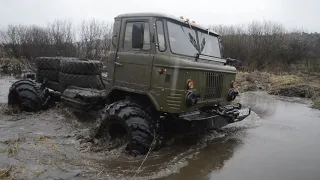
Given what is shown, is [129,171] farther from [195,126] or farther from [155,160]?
[195,126]

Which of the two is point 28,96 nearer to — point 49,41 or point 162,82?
point 162,82

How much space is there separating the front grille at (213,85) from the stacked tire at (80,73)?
3.62 m

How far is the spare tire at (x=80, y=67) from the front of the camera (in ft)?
25.7

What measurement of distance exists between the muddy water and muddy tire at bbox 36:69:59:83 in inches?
48.1

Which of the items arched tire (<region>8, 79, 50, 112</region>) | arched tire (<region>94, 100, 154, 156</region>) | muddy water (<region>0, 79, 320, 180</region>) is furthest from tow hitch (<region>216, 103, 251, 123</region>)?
arched tire (<region>8, 79, 50, 112</region>)

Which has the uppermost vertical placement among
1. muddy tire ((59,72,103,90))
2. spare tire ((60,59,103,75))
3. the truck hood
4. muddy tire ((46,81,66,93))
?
the truck hood

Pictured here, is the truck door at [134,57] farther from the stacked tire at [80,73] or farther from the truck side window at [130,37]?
the stacked tire at [80,73]

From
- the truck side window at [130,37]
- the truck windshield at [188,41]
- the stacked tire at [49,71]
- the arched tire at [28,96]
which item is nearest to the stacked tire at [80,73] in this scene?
the stacked tire at [49,71]

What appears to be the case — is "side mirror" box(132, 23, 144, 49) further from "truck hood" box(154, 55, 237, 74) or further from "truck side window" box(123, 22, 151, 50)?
"truck hood" box(154, 55, 237, 74)

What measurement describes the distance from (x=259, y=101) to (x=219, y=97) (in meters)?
7.26

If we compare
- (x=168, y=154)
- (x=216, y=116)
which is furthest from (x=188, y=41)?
(x=168, y=154)

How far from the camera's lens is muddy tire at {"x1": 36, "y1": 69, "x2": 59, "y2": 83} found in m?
8.76

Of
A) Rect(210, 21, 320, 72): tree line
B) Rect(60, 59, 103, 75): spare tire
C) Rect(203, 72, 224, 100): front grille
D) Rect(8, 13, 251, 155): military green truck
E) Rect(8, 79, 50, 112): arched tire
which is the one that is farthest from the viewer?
Rect(210, 21, 320, 72): tree line

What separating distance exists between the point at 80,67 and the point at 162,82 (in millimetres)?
3511
